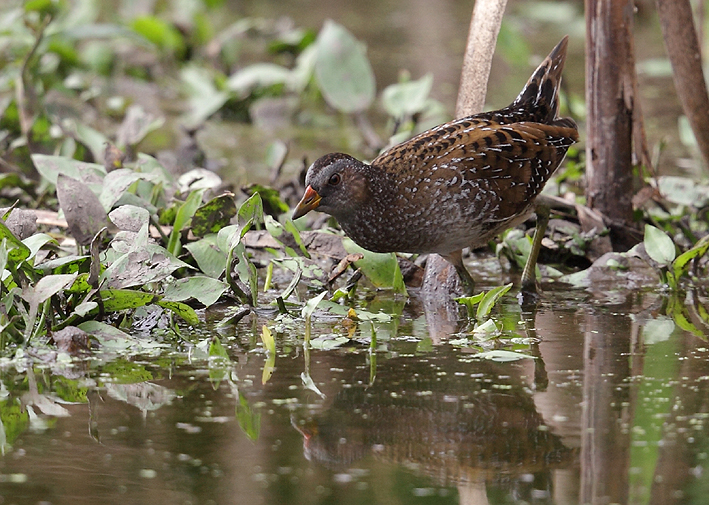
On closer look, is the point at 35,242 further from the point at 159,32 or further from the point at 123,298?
the point at 159,32

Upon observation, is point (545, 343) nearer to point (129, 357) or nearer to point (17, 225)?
point (129, 357)

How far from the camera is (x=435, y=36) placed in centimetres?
1135

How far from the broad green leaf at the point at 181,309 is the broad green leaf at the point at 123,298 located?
5 centimetres

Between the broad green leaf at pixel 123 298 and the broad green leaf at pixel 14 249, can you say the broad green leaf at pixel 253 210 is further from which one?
the broad green leaf at pixel 14 249

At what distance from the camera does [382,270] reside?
4.29 meters

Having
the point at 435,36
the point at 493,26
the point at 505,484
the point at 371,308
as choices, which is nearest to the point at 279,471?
the point at 505,484

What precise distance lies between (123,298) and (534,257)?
180cm

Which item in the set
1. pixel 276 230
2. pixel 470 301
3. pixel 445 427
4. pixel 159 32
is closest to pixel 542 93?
pixel 470 301

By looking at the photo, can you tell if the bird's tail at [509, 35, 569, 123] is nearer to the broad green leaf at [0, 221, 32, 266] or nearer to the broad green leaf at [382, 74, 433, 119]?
the broad green leaf at [382, 74, 433, 119]

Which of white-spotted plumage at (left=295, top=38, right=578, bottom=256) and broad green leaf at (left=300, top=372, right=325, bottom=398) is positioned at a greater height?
white-spotted plumage at (left=295, top=38, right=578, bottom=256)

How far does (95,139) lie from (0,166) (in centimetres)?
54

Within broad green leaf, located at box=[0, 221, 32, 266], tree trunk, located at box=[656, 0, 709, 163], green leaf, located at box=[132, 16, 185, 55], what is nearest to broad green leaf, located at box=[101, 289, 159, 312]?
broad green leaf, located at box=[0, 221, 32, 266]

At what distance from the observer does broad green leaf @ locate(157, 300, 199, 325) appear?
352cm

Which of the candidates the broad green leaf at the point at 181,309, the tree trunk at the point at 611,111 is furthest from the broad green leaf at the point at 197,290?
the tree trunk at the point at 611,111
